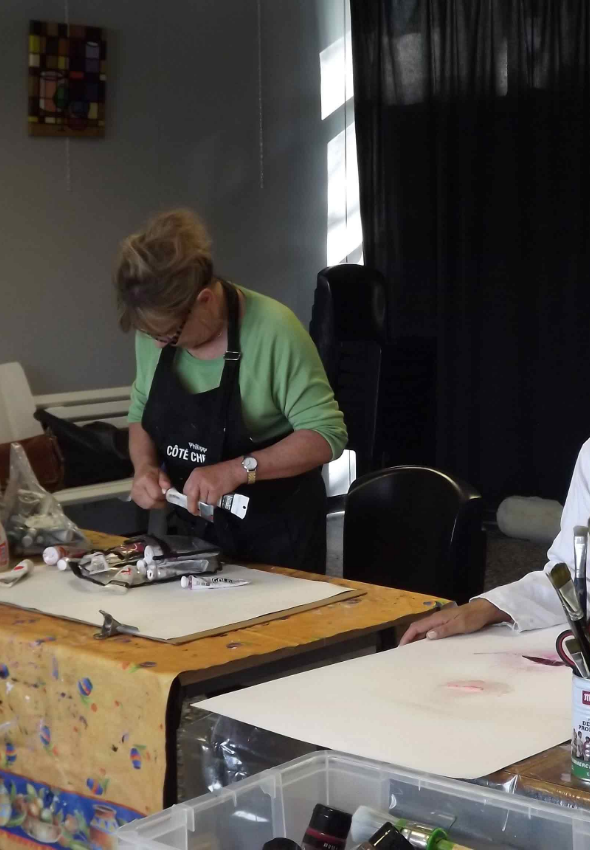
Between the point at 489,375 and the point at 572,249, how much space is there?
753mm

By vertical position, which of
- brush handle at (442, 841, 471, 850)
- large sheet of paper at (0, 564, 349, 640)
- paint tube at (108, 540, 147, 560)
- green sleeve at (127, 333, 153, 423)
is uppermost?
green sleeve at (127, 333, 153, 423)

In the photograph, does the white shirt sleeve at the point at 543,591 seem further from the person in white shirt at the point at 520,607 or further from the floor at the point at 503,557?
the floor at the point at 503,557

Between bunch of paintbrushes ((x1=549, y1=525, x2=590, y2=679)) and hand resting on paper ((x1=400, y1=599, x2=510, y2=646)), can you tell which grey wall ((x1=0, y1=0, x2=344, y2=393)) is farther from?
bunch of paintbrushes ((x1=549, y1=525, x2=590, y2=679))

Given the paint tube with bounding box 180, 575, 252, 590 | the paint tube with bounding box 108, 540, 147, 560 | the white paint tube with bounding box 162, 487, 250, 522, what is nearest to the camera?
the paint tube with bounding box 180, 575, 252, 590

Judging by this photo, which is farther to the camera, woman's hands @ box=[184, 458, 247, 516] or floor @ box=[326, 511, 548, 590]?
floor @ box=[326, 511, 548, 590]

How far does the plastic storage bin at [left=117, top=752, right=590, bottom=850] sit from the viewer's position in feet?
3.25

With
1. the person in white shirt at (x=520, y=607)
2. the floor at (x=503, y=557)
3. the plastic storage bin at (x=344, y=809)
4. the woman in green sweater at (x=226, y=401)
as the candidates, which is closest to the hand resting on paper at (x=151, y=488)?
the woman in green sweater at (x=226, y=401)

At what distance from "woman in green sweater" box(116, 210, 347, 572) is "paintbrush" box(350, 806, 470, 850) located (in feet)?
4.13

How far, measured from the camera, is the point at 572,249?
5.34 m

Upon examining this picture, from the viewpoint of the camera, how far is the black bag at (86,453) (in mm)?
4309

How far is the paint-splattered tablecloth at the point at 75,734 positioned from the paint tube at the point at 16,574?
29 cm

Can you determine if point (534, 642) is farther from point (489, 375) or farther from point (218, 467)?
point (489, 375)

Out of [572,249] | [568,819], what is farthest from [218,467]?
[572,249]

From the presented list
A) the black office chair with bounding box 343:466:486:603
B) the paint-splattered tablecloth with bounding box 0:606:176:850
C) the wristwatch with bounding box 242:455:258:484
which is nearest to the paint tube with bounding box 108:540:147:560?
the wristwatch with bounding box 242:455:258:484
